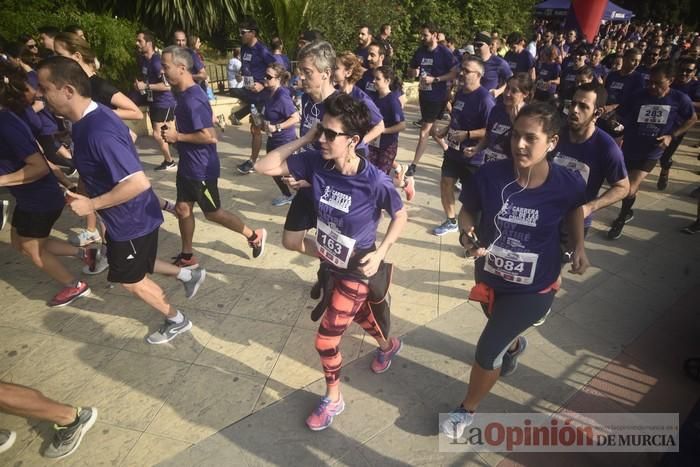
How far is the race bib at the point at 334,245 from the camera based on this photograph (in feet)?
8.57

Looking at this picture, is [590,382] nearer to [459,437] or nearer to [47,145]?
[459,437]

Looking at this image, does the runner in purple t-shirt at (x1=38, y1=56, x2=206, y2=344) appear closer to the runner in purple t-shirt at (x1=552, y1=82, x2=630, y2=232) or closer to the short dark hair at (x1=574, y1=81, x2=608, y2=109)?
the runner in purple t-shirt at (x1=552, y1=82, x2=630, y2=232)

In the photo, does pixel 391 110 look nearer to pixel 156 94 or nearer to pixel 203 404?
pixel 203 404

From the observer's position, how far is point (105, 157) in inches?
109

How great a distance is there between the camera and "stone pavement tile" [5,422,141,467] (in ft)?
8.86

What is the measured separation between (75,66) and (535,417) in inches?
156

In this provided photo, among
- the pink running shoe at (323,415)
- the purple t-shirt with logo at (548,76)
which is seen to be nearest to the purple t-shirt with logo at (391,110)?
the pink running shoe at (323,415)

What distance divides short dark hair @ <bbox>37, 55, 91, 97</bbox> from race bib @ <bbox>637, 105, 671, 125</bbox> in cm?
591

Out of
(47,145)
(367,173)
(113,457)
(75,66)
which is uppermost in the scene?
(75,66)

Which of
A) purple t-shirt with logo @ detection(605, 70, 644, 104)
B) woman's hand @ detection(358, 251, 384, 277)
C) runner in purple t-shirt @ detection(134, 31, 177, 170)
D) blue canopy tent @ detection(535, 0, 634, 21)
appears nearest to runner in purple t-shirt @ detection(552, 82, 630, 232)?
woman's hand @ detection(358, 251, 384, 277)

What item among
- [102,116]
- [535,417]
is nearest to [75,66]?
[102,116]

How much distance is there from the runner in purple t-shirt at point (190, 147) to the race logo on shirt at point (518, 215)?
109 inches

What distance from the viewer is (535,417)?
3023 millimetres

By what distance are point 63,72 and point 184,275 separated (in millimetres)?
1920
